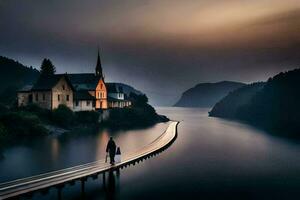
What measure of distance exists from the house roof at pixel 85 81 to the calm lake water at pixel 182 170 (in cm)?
3989

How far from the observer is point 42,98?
75.8m

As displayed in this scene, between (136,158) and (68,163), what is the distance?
8623mm

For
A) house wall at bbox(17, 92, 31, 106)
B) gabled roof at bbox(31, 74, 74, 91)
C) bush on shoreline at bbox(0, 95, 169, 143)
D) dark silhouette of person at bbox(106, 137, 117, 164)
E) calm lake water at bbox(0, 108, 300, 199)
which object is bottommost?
calm lake water at bbox(0, 108, 300, 199)

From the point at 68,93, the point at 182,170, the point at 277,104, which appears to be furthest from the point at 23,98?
the point at 277,104

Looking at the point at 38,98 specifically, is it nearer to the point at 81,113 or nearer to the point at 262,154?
the point at 81,113

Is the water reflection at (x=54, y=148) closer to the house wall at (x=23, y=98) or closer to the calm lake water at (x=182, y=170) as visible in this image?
the calm lake water at (x=182, y=170)

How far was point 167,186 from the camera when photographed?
31.5 meters

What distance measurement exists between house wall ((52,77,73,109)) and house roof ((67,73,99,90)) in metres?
16.3

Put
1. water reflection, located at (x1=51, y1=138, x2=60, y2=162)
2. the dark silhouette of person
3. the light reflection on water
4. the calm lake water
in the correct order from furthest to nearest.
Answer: water reflection, located at (x1=51, y1=138, x2=60, y2=162), the light reflection on water, the dark silhouette of person, the calm lake water

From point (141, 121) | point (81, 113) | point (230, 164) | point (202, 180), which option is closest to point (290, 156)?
point (230, 164)

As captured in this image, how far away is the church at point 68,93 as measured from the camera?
75812 mm

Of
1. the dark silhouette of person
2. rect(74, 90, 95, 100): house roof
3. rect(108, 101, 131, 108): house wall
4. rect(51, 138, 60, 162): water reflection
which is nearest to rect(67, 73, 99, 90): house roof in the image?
rect(74, 90, 95, 100): house roof

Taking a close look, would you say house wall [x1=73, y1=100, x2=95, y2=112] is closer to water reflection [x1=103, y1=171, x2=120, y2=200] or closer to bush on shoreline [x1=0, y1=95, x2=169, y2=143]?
bush on shoreline [x1=0, y1=95, x2=169, y2=143]

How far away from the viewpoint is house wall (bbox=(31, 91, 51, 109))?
75.1 meters
